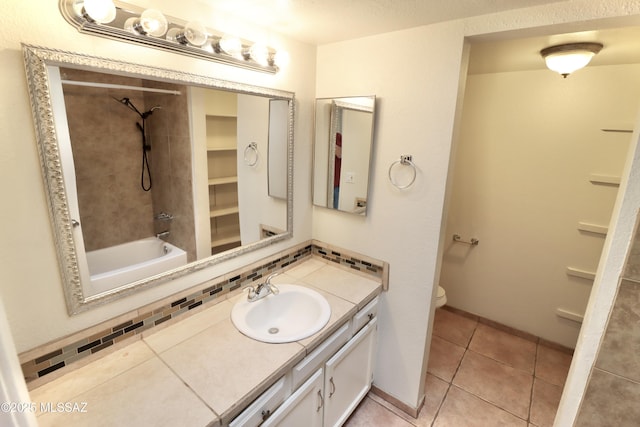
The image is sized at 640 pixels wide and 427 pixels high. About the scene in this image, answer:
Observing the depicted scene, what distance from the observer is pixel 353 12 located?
49.9 inches

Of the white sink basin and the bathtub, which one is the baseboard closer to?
the white sink basin

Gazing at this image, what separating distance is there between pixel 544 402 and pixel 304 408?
1725 mm

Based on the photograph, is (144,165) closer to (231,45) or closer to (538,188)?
(231,45)

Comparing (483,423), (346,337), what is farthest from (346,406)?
(483,423)

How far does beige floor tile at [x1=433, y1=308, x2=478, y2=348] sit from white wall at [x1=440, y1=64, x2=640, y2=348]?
5.6 inches

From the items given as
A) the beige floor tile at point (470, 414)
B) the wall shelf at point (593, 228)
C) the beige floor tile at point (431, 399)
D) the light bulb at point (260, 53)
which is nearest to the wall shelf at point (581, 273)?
the wall shelf at point (593, 228)

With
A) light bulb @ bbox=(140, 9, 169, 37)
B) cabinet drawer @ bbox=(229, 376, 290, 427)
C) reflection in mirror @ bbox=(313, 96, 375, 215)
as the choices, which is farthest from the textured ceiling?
cabinet drawer @ bbox=(229, 376, 290, 427)

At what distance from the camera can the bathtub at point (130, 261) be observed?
3.68 ft

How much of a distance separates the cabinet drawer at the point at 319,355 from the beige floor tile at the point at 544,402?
1396mm

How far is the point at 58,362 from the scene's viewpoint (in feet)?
3.41

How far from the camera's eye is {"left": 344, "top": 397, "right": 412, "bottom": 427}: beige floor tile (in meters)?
1.80

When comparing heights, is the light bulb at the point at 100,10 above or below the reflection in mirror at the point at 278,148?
above

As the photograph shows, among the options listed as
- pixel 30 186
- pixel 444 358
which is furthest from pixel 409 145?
pixel 444 358

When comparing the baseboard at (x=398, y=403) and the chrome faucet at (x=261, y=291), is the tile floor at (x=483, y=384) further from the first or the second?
the chrome faucet at (x=261, y=291)
